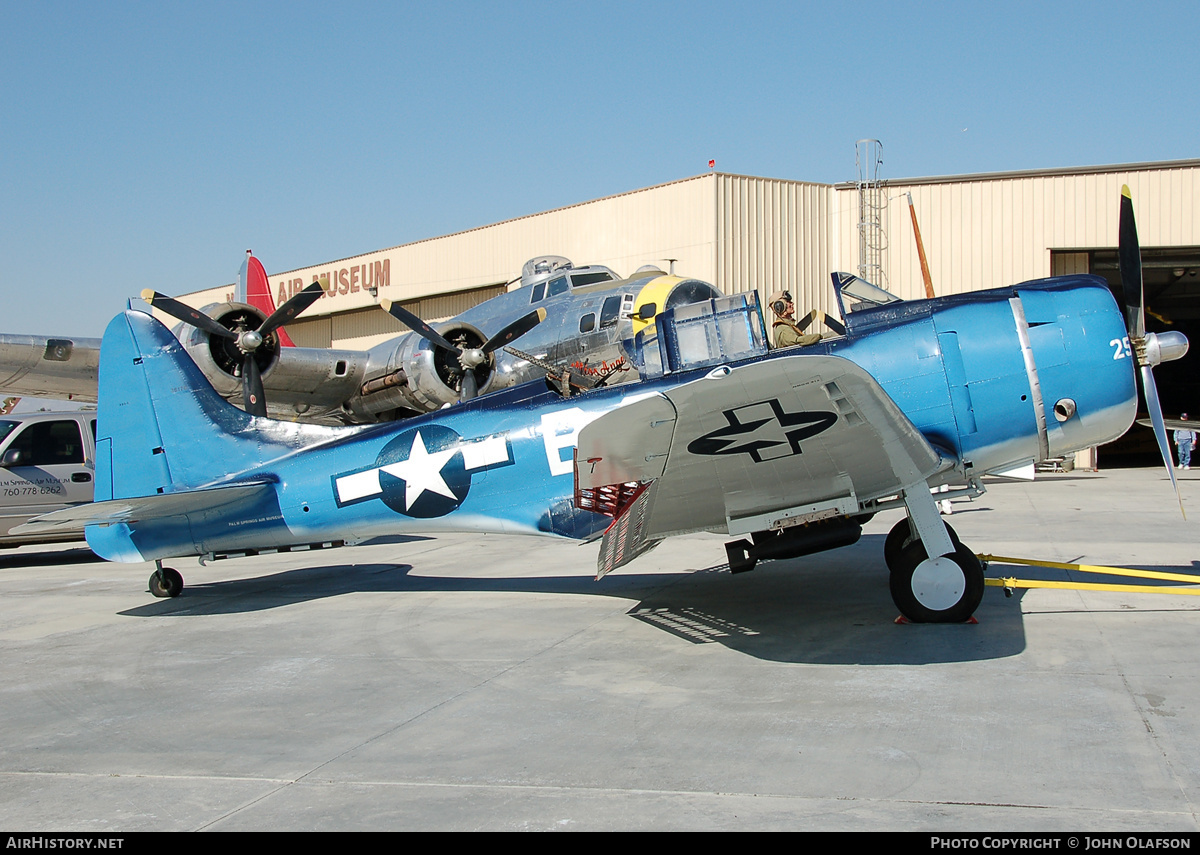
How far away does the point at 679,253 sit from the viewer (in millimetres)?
25656

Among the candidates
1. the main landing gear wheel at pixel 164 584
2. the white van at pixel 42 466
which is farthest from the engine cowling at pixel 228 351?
the main landing gear wheel at pixel 164 584

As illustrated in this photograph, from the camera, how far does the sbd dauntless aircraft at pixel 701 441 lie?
5832 millimetres

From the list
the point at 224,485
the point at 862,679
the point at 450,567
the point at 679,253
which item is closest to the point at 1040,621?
the point at 862,679

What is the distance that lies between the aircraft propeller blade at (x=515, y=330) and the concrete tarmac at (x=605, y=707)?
15.2ft

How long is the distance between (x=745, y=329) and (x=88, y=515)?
18.7 ft

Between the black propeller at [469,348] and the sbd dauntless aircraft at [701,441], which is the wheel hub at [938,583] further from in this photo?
the black propeller at [469,348]

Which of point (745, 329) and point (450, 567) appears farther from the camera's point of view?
point (450, 567)

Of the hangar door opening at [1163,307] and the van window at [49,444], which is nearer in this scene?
the van window at [49,444]

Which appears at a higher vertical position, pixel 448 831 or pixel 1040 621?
pixel 448 831

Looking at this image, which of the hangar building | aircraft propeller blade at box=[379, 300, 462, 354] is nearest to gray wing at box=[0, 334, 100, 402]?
aircraft propeller blade at box=[379, 300, 462, 354]

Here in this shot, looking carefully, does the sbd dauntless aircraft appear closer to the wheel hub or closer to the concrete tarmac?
the wheel hub

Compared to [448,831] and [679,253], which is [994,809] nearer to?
[448,831]

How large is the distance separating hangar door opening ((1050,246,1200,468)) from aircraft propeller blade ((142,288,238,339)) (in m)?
18.4

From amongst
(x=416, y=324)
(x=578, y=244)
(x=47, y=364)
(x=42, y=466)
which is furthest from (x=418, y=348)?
(x=578, y=244)
